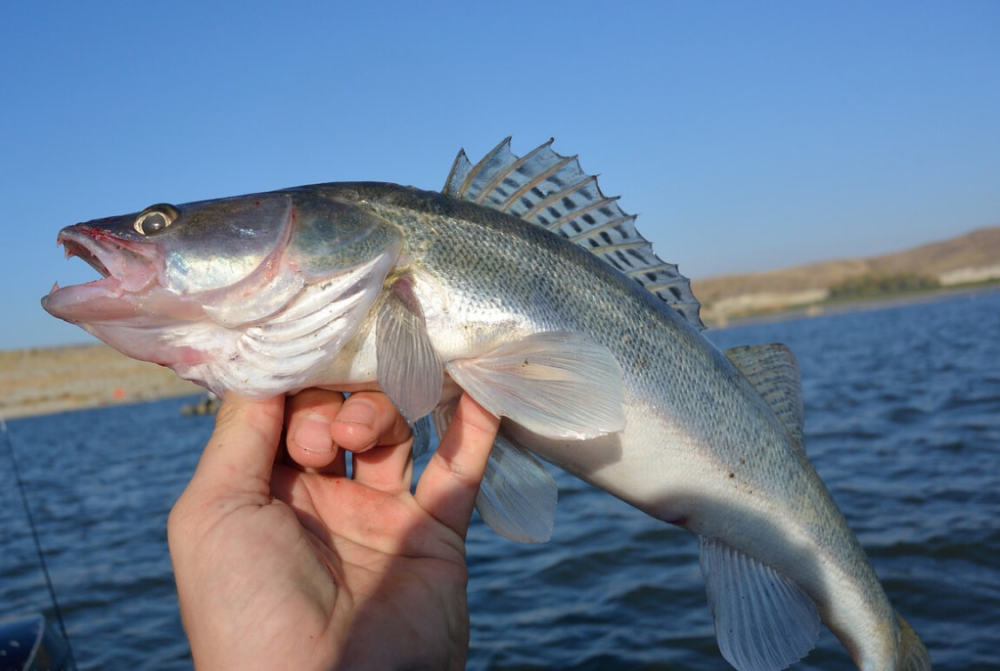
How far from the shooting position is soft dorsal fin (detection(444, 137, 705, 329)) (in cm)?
279

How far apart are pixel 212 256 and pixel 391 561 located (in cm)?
121

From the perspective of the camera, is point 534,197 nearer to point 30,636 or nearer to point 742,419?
point 742,419

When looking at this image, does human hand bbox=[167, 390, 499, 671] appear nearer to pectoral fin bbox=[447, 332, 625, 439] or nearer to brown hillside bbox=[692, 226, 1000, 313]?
pectoral fin bbox=[447, 332, 625, 439]

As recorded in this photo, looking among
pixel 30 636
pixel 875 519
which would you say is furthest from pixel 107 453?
pixel 875 519

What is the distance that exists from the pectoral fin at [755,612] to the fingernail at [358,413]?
163 centimetres

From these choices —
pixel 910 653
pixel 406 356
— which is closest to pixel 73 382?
pixel 406 356

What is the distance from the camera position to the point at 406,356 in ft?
7.64

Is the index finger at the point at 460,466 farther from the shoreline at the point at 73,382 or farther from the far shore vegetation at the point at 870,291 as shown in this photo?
the far shore vegetation at the point at 870,291

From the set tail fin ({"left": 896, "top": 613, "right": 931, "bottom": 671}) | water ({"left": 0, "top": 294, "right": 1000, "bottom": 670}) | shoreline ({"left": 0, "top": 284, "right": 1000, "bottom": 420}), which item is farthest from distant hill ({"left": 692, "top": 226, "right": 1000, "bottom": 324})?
tail fin ({"left": 896, "top": 613, "right": 931, "bottom": 671})

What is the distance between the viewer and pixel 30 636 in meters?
3.98

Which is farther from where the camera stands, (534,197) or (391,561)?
(534,197)

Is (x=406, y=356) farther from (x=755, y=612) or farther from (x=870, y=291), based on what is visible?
(x=870, y=291)

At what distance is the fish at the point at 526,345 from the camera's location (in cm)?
225

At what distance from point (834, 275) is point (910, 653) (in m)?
120
